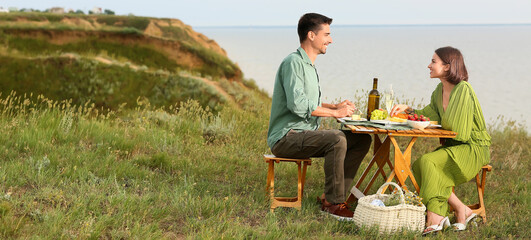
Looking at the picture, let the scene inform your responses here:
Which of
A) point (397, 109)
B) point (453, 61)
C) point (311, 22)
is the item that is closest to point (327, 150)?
point (397, 109)

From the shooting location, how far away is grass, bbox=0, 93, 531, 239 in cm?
442

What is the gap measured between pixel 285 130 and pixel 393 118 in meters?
0.96

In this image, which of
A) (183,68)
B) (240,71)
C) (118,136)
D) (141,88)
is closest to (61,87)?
(141,88)

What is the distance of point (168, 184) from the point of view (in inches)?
229

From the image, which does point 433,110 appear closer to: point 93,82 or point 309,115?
point 309,115

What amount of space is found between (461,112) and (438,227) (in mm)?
961

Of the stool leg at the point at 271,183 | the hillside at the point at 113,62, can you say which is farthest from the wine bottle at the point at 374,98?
the hillside at the point at 113,62

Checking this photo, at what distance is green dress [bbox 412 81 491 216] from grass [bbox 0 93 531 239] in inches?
15.3

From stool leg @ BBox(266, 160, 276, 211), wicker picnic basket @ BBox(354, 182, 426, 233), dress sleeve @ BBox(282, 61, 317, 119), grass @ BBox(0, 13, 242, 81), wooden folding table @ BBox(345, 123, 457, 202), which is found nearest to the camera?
wicker picnic basket @ BBox(354, 182, 426, 233)

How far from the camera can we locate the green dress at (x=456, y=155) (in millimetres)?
4949

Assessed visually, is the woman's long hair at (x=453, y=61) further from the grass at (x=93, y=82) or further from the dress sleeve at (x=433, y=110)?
the grass at (x=93, y=82)

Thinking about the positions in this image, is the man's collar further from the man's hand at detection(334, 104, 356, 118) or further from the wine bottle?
the wine bottle

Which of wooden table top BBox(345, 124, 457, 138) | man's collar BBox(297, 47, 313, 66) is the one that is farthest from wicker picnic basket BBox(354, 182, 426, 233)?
man's collar BBox(297, 47, 313, 66)

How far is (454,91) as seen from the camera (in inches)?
195
